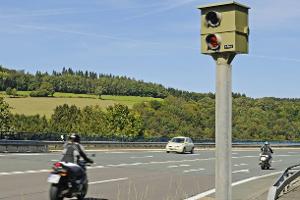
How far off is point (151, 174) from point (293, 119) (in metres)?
112

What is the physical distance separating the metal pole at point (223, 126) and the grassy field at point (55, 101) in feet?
339

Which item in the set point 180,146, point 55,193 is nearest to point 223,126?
point 55,193

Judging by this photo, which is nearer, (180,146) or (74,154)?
(74,154)

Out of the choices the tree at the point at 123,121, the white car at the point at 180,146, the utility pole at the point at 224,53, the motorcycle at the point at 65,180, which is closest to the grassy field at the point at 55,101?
the tree at the point at 123,121

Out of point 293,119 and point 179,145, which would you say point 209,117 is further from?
point 179,145

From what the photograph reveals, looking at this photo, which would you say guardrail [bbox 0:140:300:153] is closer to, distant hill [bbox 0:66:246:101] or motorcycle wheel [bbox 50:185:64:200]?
motorcycle wheel [bbox 50:185:64:200]

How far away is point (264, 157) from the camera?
2759 cm

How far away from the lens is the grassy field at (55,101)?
359 feet

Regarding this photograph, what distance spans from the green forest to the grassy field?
1.75 meters

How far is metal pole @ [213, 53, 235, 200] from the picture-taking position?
5043mm

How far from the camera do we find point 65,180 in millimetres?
10477

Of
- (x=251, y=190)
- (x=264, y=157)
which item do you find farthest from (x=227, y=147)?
(x=264, y=157)

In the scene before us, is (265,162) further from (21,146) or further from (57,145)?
(57,145)

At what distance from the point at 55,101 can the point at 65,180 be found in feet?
351
